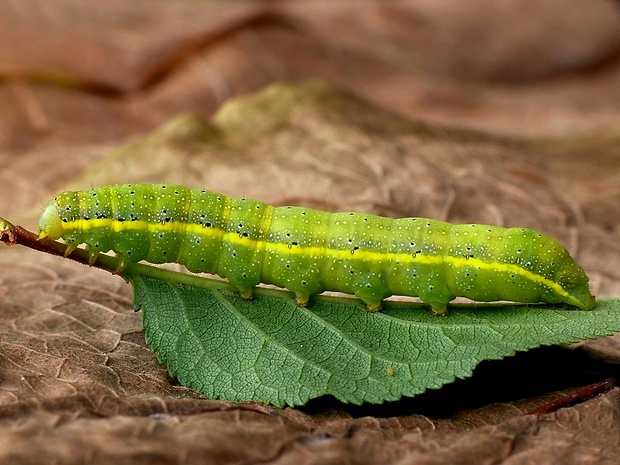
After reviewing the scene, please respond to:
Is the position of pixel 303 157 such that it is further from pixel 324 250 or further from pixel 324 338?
pixel 324 338

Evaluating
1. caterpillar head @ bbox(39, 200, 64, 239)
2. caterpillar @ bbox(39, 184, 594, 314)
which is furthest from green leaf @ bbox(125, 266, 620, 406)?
caterpillar head @ bbox(39, 200, 64, 239)

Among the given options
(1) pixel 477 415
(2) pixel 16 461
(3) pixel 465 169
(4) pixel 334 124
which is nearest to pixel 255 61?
(4) pixel 334 124

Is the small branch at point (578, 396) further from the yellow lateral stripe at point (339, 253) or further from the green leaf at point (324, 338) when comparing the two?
the yellow lateral stripe at point (339, 253)

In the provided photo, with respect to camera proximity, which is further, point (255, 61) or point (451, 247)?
point (255, 61)

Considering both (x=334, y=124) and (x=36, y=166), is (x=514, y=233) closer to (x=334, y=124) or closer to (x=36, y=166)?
(x=334, y=124)

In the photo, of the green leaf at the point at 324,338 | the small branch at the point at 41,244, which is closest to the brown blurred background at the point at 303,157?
the green leaf at the point at 324,338

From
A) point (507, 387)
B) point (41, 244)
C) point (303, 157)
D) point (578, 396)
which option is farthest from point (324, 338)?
point (303, 157)

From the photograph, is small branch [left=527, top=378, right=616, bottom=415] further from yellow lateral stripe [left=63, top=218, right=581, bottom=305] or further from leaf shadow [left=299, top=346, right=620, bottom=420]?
yellow lateral stripe [left=63, top=218, right=581, bottom=305]
